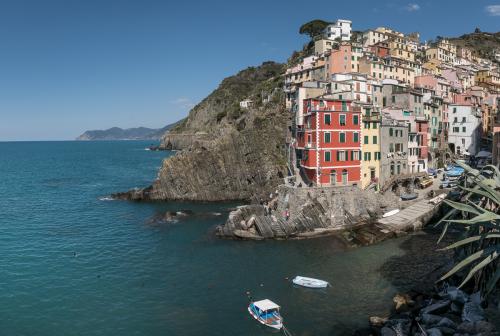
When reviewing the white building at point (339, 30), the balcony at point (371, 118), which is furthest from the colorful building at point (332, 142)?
the white building at point (339, 30)

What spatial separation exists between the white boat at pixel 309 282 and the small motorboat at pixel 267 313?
6094 millimetres

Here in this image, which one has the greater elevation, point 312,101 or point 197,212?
point 312,101

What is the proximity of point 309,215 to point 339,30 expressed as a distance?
103700 millimetres

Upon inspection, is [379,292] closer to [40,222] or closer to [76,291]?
[76,291]

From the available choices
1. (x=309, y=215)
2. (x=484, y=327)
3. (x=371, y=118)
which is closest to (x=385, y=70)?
(x=371, y=118)

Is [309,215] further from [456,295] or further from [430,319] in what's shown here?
[430,319]

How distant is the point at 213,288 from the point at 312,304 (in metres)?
10.0

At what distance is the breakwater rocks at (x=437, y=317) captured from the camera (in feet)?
84.1

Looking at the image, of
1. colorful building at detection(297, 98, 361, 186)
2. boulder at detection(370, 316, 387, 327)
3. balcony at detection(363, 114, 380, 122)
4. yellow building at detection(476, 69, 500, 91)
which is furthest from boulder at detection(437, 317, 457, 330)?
yellow building at detection(476, 69, 500, 91)

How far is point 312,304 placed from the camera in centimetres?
3500

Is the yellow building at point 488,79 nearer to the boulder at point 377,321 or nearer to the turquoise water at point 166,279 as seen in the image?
the turquoise water at point 166,279

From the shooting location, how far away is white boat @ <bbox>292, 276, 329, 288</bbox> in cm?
3803

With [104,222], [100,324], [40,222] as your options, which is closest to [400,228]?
[100,324]

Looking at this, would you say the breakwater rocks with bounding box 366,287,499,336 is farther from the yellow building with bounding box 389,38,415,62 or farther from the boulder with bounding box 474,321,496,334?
the yellow building with bounding box 389,38,415,62
